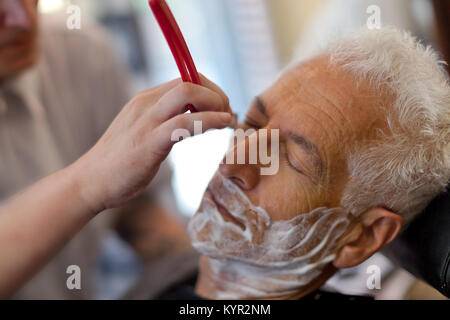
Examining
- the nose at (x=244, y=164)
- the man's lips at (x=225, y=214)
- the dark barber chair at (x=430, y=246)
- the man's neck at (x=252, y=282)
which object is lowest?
the man's neck at (x=252, y=282)

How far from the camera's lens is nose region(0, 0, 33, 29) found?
117cm

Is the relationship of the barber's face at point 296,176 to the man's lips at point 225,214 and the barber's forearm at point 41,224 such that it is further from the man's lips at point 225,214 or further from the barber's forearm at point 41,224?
the barber's forearm at point 41,224

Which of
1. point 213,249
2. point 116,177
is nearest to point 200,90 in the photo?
point 116,177

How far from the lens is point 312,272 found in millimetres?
995

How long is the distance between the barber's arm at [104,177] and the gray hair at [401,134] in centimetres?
32

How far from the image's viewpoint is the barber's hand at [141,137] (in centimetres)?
73

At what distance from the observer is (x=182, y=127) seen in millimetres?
725

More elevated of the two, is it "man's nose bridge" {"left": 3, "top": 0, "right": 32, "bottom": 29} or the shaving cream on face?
"man's nose bridge" {"left": 3, "top": 0, "right": 32, "bottom": 29}

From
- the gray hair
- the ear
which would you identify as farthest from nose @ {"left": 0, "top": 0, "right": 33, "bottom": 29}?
the ear

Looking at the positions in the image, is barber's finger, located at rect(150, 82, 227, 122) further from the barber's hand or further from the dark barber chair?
the dark barber chair

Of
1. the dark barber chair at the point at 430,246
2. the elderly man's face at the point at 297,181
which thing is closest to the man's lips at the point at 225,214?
the elderly man's face at the point at 297,181

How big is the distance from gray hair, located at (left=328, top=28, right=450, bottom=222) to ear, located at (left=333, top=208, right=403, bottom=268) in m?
0.03

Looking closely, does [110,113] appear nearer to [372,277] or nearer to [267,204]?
[267,204]
